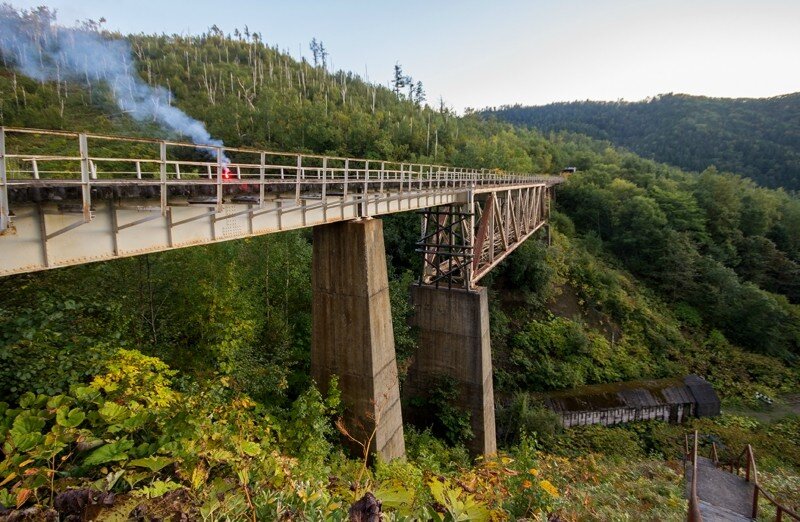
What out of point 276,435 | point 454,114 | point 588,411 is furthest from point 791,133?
point 276,435

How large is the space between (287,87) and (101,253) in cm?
8914

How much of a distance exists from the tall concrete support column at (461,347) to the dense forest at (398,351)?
66 centimetres

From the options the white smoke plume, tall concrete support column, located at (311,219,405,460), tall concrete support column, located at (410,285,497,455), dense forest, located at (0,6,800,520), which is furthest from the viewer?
the white smoke plume

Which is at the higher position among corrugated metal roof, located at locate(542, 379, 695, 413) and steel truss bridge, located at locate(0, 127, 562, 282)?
steel truss bridge, located at locate(0, 127, 562, 282)

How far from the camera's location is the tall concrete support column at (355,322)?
10.4 m

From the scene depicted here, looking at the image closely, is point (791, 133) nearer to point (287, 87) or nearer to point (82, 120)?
point (287, 87)

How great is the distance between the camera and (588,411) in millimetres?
20953

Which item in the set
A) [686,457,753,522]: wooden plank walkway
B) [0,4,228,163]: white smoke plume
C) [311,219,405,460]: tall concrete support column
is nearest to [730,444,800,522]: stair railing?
[686,457,753,522]: wooden plank walkway

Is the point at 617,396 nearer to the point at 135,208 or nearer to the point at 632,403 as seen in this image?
the point at 632,403

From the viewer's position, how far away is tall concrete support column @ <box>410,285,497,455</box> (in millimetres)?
15459

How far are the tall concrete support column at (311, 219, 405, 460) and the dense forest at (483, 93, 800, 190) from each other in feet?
326

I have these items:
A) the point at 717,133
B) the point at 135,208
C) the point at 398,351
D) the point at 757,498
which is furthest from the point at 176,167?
the point at 717,133

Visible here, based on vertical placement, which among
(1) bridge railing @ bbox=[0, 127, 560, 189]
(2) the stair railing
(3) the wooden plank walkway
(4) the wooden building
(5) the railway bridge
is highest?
(1) bridge railing @ bbox=[0, 127, 560, 189]

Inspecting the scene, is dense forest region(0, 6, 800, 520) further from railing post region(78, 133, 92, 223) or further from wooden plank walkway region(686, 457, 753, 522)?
railing post region(78, 133, 92, 223)
